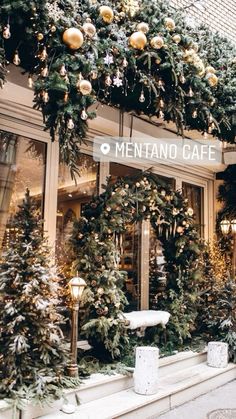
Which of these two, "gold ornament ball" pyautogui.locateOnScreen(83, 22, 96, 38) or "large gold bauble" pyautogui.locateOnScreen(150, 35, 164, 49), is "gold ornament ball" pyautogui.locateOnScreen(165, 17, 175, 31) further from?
"gold ornament ball" pyautogui.locateOnScreen(83, 22, 96, 38)

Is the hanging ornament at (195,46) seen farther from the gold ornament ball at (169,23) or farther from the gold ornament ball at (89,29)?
the gold ornament ball at (89,29)

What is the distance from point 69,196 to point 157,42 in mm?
2853

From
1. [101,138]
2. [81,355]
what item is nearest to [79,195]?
[101,138]

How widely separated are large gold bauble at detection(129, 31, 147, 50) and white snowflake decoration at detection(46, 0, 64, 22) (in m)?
0.71

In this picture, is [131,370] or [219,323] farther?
[219,323]

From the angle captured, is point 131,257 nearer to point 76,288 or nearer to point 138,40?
point 76,288

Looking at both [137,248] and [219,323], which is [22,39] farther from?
[219,323]

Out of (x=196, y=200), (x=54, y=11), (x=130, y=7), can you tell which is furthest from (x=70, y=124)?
(x=196, y=200)

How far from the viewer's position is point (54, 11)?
3463mm

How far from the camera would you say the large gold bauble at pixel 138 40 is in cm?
388

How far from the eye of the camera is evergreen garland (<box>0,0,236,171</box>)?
3436 mm

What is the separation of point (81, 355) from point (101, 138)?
A: 3280mm

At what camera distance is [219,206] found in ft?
29.3

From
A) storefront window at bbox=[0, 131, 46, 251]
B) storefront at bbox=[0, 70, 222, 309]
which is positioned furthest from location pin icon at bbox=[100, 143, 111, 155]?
storefront window at bbox=[0, 131, 46, 251]
